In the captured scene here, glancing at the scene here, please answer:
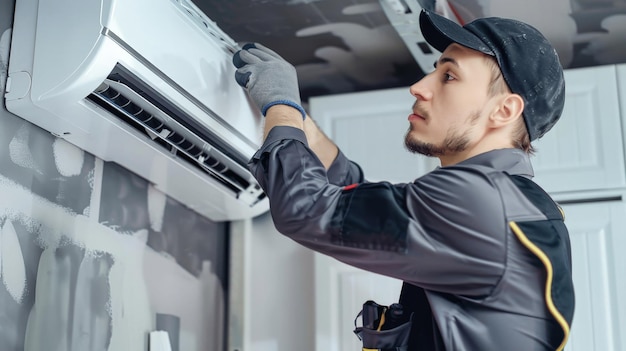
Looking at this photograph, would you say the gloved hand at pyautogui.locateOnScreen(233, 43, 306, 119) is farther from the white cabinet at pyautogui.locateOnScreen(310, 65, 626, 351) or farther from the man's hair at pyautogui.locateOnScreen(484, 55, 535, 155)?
the white cabinet at pyautogui.locateOnScreen(310, 65, 626, 351)

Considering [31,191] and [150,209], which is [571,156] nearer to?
[150,209]

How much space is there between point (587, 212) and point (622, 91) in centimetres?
37

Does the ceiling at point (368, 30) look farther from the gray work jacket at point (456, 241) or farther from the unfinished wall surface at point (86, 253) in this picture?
the gray work jacket at point (456, 241)

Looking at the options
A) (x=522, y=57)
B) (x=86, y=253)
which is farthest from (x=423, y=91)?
(x=86, y=253)

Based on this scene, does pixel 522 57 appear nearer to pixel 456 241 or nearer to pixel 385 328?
pixel 456 241

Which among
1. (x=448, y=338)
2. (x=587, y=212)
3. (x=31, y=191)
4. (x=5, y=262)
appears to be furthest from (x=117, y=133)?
(x=587, y=212)

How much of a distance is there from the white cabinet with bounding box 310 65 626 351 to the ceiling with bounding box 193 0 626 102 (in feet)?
0.50

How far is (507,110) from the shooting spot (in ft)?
6.04

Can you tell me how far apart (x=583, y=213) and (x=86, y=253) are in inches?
54.3

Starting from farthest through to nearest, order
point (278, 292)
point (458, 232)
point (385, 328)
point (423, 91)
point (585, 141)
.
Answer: point (278, 292), point (585, 141), point (423, 91), point (385, 328), point (458, 232)

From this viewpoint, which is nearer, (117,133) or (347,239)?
(347,239)

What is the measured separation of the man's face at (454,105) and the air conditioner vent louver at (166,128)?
0.54 meters

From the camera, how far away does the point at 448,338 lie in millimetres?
1655

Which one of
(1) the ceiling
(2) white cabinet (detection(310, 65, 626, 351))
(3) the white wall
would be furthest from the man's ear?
(3) the white wall
